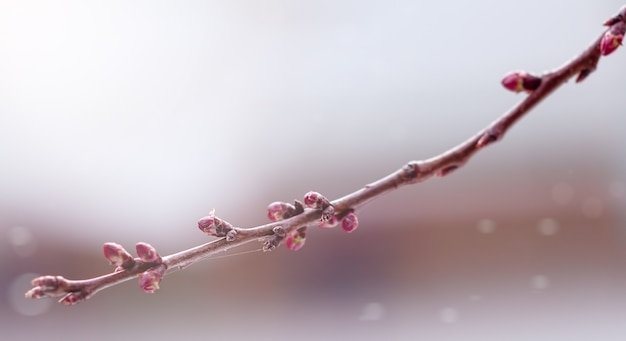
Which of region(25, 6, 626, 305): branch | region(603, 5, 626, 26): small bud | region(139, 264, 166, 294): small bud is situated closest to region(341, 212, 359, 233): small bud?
region(25, 6, 626, 305): branch

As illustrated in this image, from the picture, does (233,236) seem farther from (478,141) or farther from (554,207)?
(554,207)

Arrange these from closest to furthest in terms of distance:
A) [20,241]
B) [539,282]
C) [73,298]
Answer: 1. [73,298]
2. [20,241]
3. [539,282]

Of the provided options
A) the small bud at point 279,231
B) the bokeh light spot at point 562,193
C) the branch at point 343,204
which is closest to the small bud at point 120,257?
the branch at point 343,204

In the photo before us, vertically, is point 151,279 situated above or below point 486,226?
below

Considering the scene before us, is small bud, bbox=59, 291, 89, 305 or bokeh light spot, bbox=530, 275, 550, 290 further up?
bokeh light spot, bbox=530, 275, 550, 290

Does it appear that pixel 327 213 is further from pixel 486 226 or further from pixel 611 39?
pixel 486 226

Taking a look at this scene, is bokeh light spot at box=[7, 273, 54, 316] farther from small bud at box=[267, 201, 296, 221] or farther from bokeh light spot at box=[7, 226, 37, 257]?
small bud at box=[267, 201, 296, 221]

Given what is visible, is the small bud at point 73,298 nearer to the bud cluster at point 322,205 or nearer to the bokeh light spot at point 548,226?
the bud cluster at point 322,205

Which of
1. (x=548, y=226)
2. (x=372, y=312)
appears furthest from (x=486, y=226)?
(x=372, y=312)

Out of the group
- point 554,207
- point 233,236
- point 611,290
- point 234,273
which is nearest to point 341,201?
point 233,236
